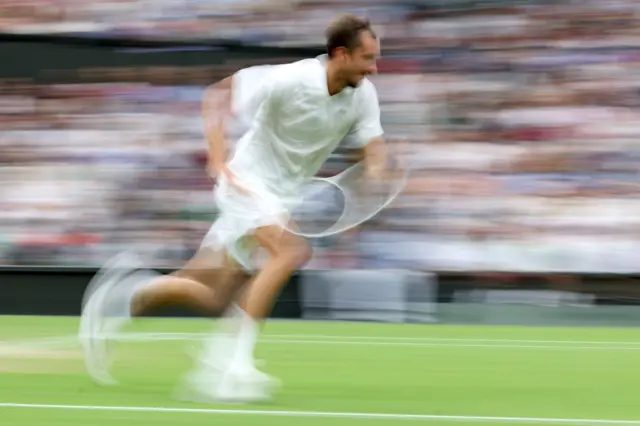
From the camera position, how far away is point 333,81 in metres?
4.52

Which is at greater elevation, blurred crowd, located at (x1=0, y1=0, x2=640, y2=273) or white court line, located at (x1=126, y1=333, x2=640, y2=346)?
blurred crowd, located at (x1=0, y1=0, x2=640, y2=273)

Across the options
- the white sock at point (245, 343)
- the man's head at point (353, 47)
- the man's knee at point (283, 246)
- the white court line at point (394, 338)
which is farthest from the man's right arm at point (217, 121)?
the white court line at point (394, 338)

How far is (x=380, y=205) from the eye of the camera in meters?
4.98

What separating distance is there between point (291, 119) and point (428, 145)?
5469mm

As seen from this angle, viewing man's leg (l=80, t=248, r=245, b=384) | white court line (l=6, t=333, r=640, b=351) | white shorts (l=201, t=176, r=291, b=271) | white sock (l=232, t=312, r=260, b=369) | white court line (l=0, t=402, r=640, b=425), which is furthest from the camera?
white court line (l=6, t=333, r=640, b=351)

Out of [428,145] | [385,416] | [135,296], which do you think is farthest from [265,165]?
[428,145]

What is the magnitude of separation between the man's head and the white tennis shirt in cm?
11

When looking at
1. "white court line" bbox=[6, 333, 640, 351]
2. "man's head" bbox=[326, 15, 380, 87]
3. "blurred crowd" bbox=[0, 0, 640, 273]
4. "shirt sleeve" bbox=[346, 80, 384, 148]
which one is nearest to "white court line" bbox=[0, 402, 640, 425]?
"shirt sleeve" bbox=[346, 80, 384, 148]

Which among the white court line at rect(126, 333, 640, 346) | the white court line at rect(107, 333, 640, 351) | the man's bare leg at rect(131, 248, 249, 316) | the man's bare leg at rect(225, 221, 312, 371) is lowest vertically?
the man's bare leg at rect(225, 221, 312, 371)

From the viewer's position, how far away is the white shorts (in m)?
4.46

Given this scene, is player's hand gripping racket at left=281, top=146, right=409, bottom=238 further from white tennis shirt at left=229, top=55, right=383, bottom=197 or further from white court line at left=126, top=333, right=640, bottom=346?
white court line at left=126, top=333, right=640, bottom=346

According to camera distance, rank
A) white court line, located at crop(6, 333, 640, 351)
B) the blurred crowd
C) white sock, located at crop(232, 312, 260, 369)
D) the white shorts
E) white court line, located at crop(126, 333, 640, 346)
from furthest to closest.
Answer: the blurred crowd < white court line, located at crop(126, 333, 640, 346) < white court line, located at crop(6, 333, 640, 351) < the white shorts < white sock, located at crop(232, 312, 260, 369)

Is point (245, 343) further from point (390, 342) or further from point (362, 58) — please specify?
point (390, 342)

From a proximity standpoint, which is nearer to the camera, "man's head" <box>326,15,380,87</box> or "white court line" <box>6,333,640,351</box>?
"man's head" <box>326,15,380,87</box>
